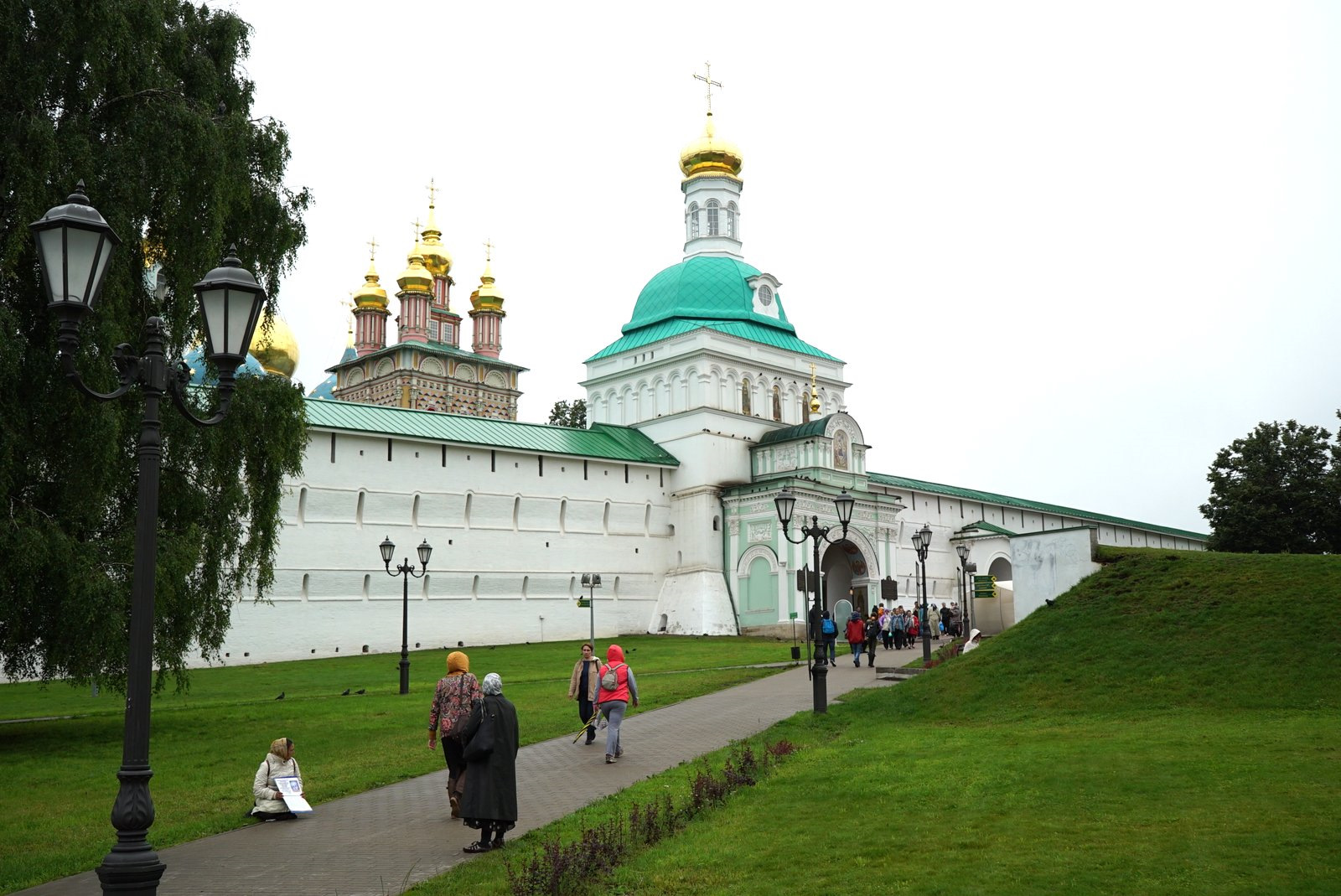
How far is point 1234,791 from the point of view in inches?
382

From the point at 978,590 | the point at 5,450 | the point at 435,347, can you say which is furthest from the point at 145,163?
the point at 435,347

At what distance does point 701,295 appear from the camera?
5106 cm

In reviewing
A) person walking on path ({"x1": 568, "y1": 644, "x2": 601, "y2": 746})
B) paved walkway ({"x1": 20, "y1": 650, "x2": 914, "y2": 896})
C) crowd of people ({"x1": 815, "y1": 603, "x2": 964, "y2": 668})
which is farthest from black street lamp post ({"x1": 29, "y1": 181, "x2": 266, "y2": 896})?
crowd of people ({"x1": 815, "y1": 603, "x2": 964, "y2": 668})

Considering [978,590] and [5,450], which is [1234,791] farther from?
[978,590]

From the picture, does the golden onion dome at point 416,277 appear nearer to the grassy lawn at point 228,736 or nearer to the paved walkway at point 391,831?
the grassy lawn at point 228,736

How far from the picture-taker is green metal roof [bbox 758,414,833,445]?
4647cm

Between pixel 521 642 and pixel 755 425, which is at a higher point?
pixel 755 425

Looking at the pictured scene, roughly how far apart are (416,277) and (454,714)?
5504cm

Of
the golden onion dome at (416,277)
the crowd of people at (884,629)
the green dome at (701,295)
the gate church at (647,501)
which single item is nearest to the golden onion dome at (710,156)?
the gate church at (647,501)

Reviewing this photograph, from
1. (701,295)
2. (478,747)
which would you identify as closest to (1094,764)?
(478,747)

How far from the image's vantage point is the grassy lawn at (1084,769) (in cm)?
780

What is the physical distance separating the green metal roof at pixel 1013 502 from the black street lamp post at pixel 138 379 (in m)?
46.7

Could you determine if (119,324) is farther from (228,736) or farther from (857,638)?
(857,638)

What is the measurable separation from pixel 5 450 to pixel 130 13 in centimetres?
622
